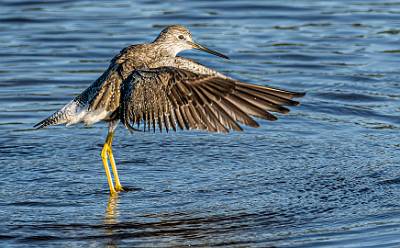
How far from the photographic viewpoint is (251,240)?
848 centimetres

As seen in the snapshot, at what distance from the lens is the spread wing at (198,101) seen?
8625 millimetres

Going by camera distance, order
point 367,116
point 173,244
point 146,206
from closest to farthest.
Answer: point 173,244
point 146,206
point 367,116

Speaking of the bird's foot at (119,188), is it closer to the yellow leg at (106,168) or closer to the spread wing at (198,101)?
the yellow leg at (106,168)

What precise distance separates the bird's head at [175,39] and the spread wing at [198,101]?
1.78 metres

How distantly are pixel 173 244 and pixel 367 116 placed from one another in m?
4.83

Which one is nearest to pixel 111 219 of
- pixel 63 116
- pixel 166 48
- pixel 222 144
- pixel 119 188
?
pixel 119 188

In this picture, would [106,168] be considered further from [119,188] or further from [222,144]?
[222,144]

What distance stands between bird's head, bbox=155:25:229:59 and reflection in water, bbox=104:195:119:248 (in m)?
1.98

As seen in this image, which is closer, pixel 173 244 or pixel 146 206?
pixel 173 244

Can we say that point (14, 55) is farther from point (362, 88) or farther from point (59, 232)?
point (59, 232)

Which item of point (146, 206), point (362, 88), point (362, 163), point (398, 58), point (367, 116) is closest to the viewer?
point (146, 206)

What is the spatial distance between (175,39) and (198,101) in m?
2.30

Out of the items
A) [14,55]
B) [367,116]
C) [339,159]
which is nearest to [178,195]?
[339,159]

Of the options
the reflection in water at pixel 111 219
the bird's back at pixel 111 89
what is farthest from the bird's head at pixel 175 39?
the reflection in water at pixel 111 219
